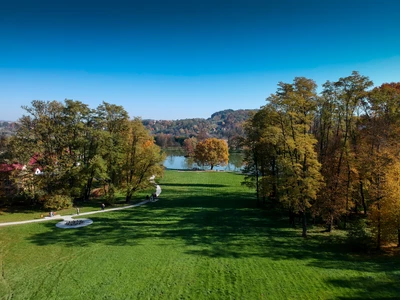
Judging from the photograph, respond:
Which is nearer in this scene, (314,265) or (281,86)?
(314,265)

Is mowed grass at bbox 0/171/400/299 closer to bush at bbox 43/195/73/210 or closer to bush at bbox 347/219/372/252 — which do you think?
bush at bbox 347/219/372/252

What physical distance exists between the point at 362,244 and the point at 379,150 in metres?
6.58

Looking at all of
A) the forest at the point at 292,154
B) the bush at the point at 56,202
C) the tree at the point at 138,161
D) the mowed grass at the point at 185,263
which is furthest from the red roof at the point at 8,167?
the tree at the point at 138,161

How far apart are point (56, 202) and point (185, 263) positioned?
18495 mm

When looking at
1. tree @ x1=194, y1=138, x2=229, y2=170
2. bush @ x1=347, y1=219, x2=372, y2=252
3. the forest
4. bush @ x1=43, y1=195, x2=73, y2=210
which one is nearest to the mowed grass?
bush @ x1=347, y1=219, x2=372, y2=252

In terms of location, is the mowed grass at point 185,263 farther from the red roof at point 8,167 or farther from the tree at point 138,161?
the red roof at point 8,167

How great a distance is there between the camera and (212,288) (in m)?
13.1

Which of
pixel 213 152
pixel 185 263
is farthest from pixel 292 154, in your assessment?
pixel 213 152

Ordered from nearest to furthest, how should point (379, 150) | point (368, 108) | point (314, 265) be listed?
1. point (314, 265)
2. point (379, 150)
3. point (368, 108)

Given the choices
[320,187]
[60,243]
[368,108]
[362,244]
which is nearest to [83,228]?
[60,243]

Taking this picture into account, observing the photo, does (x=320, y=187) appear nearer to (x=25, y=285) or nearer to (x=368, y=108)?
(x=368, y=108)

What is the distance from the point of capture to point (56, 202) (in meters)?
27.8

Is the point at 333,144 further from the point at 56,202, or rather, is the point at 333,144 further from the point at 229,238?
the point at 56,202

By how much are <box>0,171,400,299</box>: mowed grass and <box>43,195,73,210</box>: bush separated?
4322 mm
